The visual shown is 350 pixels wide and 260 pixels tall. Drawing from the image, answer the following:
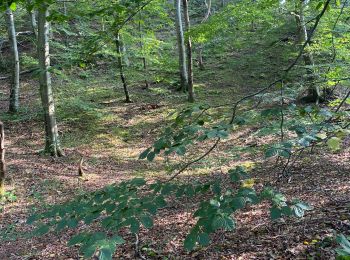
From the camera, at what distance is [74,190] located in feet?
22.7

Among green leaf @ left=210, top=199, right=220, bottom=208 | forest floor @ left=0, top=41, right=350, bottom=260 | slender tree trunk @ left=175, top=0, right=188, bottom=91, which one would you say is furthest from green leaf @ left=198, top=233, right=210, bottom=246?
slender tree trunk @ left=175, top=0, right=188, bottom=91

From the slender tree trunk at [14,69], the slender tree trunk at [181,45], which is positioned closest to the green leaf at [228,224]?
the slender tree trunk at [14,69]

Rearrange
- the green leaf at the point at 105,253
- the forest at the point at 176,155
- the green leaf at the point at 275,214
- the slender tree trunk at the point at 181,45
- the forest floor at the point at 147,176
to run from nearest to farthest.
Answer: the green leaf at the point at 105,253 < the green leaf at the point at 275,214 < the forest at the point at 176,155 < the forest floor at the point at 147,176 < the slender tree trunk at the point at 181,45

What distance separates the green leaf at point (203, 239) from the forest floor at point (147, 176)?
1.83 metres

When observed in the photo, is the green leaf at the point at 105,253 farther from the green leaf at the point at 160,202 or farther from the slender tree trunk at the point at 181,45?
the slender tree trunk at the point at 181,45

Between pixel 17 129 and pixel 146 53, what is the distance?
568cm

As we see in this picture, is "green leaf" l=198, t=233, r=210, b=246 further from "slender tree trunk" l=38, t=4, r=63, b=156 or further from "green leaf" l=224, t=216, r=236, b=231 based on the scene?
"slender tree trunk" l=38, t=4, r=63, b=156

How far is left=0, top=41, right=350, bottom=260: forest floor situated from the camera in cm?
353

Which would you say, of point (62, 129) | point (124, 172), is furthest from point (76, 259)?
point (62, 129)

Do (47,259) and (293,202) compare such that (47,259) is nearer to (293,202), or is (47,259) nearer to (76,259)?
(76,259)

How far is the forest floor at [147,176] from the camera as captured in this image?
3.53 meters

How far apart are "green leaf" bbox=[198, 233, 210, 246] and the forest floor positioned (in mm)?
1832

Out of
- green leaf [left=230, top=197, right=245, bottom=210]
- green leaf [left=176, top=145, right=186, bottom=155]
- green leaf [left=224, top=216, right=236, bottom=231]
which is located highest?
green leaf [left=176, top=145, right=186, bottom=155]

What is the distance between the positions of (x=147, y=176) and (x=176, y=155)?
1.64 m
